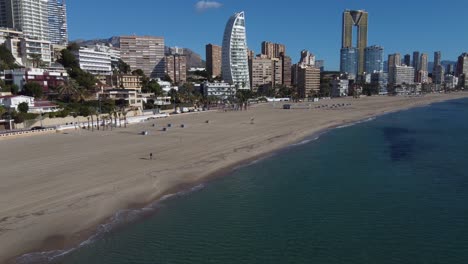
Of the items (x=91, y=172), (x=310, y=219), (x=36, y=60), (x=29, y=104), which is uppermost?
(x=36, y=60)

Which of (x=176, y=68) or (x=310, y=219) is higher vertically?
(x=176, y=68)

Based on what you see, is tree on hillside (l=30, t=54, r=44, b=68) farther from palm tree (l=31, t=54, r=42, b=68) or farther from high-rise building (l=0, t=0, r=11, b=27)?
high-rise building (l=0, t=0, r=11, b=27)

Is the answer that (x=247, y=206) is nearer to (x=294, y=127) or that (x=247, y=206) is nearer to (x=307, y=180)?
(x=307, y=180)

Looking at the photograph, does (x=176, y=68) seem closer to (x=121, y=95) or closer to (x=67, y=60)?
(x=67, y=60)

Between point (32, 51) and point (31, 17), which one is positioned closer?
point (32, 51)

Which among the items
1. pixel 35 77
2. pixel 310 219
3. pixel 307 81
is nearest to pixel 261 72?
pixel 307 81

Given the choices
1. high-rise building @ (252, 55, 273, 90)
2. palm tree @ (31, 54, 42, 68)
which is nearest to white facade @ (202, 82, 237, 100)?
high-rise building @ (252, 55, 273, 90)

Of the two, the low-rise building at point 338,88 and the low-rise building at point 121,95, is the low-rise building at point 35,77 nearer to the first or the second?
the low-rise building at point 121,95
